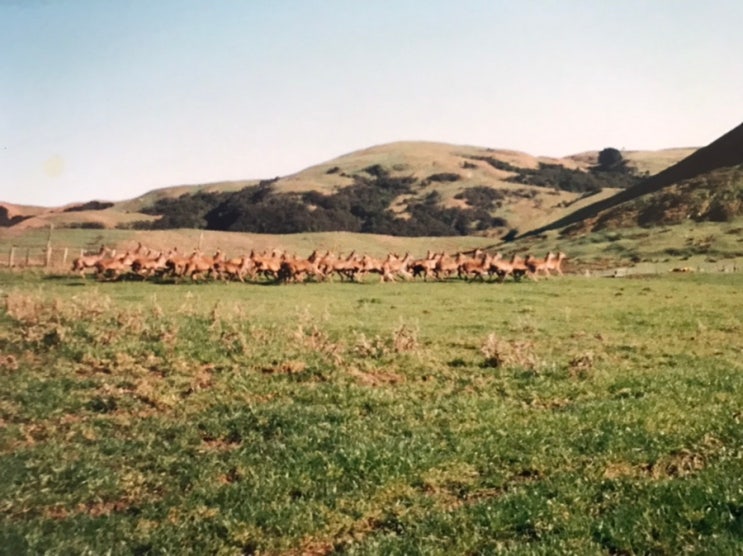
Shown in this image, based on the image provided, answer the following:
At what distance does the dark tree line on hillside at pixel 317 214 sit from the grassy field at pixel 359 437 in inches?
4616

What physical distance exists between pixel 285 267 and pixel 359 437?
35.0 m

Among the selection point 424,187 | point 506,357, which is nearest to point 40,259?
point 506,357

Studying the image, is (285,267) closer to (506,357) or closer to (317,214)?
(506,357)

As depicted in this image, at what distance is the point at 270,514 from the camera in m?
8.48

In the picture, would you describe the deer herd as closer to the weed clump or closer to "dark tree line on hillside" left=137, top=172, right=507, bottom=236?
the weed clump

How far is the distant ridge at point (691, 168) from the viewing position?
104231 mm

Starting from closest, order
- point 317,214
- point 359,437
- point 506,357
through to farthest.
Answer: point 359,437 < point 506,357 < point 317,214

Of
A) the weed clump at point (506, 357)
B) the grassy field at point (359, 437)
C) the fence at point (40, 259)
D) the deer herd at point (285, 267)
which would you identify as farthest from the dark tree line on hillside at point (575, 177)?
the grassy field at point (359, 437)

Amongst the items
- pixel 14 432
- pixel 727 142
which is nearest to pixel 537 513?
pixel 14 432

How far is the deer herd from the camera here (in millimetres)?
44875

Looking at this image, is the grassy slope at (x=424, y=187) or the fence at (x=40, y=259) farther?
the grassy slope at (x=424, y=187)

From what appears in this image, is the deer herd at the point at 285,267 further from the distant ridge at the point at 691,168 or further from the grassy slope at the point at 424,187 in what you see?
the grassy slope at the point at 424,187

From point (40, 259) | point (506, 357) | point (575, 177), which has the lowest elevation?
point (506, 357)

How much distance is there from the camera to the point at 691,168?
110 m
